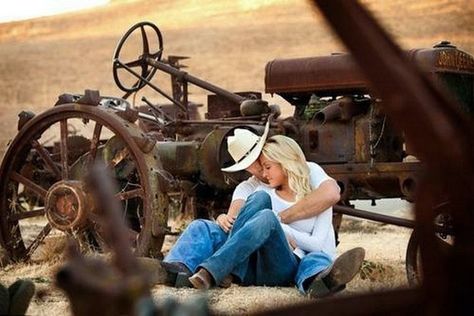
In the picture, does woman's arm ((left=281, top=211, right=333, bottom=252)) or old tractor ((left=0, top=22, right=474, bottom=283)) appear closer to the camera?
woman's arm ((left=281, top=211, right=333, bottom=252))

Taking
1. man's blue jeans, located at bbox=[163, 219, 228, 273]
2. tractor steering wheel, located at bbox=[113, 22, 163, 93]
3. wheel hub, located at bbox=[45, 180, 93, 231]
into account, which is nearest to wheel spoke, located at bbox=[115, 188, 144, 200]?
wheel hub, located at bbox=[45, 180, 93, 231]

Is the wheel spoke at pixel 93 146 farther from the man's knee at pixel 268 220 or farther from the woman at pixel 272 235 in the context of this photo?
the man's knee at pixel 268 220

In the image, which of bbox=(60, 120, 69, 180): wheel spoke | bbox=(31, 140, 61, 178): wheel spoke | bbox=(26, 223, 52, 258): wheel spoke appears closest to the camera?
bbox=(26, 223, 52, 258): wheel spoke

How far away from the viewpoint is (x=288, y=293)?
5871 mm

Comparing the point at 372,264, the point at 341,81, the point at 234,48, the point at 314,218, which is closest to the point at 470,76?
the point at 341,81

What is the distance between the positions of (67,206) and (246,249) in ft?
6.68

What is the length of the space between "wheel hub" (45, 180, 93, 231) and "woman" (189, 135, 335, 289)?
1.53m

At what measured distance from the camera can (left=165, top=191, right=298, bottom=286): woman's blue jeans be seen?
5.91 metres

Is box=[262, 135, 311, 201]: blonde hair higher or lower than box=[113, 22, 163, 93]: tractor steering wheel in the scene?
lower

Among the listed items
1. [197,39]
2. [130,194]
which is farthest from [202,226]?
[197,39]

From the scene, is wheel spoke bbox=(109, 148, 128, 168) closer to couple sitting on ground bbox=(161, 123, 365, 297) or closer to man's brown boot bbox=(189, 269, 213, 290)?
couple sitting on ground bbox=(161, 123, 365, 297)

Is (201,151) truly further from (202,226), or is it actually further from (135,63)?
(202,226)

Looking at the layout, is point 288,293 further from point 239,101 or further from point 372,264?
point 239,101

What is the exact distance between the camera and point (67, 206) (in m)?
7.61
